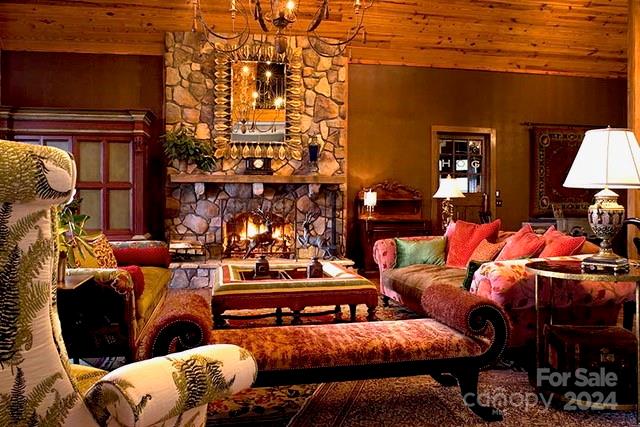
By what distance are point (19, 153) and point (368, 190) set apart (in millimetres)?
6057

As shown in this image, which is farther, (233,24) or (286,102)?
(286,102)

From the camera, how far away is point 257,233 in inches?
262

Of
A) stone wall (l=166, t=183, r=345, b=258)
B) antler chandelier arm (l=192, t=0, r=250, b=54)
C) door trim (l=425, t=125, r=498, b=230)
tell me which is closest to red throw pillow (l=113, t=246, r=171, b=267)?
antler chandelier arm (l=192, t=0, r=250, b=54)

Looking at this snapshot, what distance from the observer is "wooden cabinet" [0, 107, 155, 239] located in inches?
220

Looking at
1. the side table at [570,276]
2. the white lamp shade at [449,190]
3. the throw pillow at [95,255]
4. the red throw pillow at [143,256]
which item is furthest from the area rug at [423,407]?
the white lamp shade at [449,190]

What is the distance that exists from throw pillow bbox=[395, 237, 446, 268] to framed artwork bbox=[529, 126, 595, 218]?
3761 mm

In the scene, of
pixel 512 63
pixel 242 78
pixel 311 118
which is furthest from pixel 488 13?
pixel 242 78

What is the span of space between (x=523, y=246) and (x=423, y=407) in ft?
5.11

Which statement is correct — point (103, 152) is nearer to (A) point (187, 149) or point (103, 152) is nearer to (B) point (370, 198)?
(A) point (187, 149)

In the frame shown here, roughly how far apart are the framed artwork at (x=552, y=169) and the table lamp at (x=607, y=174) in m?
5.47

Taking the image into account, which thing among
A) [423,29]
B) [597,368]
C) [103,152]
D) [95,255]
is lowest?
[597,368]

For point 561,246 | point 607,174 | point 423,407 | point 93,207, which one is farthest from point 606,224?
point 93,207

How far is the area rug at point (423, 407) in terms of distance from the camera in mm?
2340

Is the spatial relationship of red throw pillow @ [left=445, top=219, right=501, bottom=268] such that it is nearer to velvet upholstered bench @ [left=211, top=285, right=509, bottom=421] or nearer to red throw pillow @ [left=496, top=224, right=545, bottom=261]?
red throw pillow @ [left=496, top=224, right=545, bottom=261]
